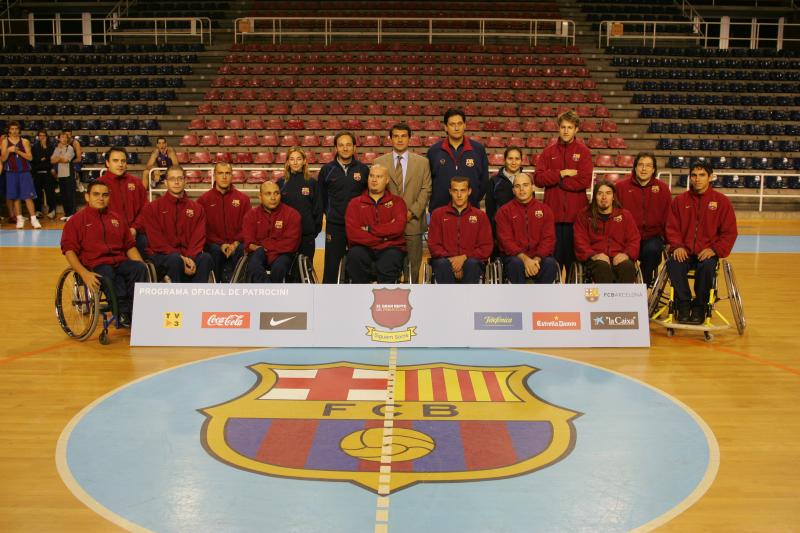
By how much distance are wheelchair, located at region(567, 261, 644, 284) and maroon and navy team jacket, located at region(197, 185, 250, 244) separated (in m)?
2.76

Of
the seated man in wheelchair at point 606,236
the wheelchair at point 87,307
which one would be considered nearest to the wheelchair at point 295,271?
the wheelchair at point 87,307

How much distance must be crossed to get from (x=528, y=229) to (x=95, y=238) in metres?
3.25

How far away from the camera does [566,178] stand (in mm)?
6359

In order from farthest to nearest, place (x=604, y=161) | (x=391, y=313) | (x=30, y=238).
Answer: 1. (x=604, y=161)
2. (x=30, y=238)
3. (x=391, y=313)

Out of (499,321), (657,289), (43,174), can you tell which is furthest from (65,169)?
(657,289)

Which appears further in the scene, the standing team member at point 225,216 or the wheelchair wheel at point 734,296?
the standing team member at point 225,216

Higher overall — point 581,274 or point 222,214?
point 222,214

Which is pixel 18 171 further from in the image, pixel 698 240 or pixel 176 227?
pixel 698 240

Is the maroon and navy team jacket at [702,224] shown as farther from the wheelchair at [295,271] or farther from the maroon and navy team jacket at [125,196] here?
the maroon and navy team jacket at [125,196]

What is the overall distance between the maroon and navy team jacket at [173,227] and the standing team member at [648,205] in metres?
3.44

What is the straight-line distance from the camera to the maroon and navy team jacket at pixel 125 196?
21.5 ft

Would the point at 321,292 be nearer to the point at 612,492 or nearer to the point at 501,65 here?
the point at 612,492

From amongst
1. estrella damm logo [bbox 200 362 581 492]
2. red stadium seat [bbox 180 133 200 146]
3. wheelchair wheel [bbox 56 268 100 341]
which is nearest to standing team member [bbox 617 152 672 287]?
estrella damm logo [bbox 200 362 581 492]

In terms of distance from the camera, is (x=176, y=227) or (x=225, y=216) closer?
(x=176, y=227)
